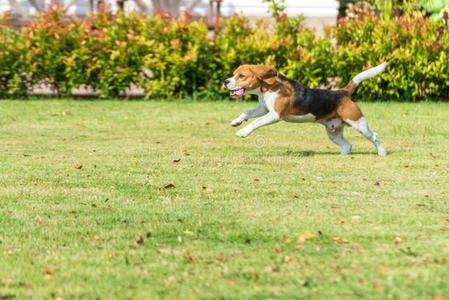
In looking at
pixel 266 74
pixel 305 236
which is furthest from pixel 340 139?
pixel 305 236

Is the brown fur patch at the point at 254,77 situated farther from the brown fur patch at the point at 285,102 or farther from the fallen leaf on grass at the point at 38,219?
the fallen leaf on grass at the point at 38,219

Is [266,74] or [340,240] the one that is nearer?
[340,240]

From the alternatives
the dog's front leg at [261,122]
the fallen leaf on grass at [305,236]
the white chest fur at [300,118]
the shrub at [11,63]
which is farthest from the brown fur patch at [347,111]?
the shrub at [11,63]

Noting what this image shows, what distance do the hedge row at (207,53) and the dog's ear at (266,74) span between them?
6.04 m

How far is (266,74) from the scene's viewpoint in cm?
704

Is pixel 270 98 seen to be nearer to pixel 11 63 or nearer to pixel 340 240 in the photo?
pixel 340 240

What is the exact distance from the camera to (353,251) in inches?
149

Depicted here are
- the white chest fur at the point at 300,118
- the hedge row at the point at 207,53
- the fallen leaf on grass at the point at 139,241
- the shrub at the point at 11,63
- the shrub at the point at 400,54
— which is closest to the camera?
Answer: the fallen leaf on grass at the point at 139,241

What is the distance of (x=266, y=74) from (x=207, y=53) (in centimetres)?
672

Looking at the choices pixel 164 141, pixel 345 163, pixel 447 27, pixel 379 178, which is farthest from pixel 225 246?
pixel 447 27

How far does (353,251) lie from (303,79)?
987 centimetres

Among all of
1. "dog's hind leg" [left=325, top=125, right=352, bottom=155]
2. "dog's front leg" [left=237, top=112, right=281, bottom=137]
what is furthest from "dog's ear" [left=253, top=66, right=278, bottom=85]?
"dog's hind leg" [left=325, top=125, right=352, bottom=155]

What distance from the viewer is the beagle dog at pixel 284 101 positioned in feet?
23.0

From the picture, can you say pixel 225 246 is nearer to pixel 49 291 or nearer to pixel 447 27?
pixel 49 291
